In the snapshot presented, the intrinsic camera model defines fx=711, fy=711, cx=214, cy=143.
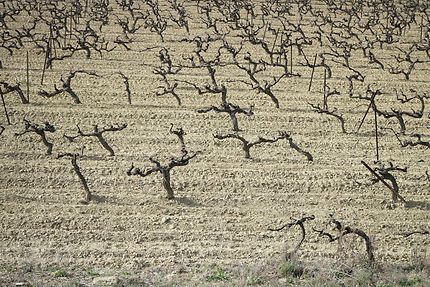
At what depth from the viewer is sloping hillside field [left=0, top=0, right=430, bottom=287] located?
8.50 metres

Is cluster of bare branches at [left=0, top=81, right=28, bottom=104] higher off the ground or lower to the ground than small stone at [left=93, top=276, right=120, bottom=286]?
higher

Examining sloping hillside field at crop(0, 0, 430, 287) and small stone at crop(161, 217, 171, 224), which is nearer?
sloping hillside field at crop(0, 0, 430, 287)

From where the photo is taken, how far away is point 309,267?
27.2 feet

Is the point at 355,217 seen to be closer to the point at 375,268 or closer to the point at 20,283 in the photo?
the point at 375,268

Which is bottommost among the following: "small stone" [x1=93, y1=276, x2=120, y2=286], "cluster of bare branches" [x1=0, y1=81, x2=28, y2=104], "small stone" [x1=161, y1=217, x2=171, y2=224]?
"small stone" [x1=93, y1=276, x2=120, y2=286]

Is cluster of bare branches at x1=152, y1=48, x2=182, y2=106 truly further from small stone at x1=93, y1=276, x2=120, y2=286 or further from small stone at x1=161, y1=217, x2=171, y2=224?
small stone at x1=93, y1=276, x2=120, y2=286

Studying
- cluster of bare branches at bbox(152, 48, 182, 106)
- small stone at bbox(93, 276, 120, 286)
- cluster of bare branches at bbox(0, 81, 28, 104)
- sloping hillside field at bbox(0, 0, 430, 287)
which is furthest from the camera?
cluster of bare branches at bbox(152, 48, 182, 106)

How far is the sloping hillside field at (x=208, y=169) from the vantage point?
8.50 metres

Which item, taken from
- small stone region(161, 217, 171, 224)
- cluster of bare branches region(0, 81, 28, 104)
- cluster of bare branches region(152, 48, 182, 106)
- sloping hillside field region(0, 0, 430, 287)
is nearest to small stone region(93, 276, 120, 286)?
sloping hillside field region(0, 0, 430, 287)

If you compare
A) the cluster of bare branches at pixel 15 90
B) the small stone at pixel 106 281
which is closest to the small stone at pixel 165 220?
the small stone at pixel 106 281

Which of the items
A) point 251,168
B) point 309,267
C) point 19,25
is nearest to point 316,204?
point 251,168

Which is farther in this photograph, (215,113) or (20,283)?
(215,113)

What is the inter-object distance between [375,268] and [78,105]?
8366 millimetres

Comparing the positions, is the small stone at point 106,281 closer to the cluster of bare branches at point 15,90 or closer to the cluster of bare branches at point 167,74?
the cluster of bare branches at point 15,90
